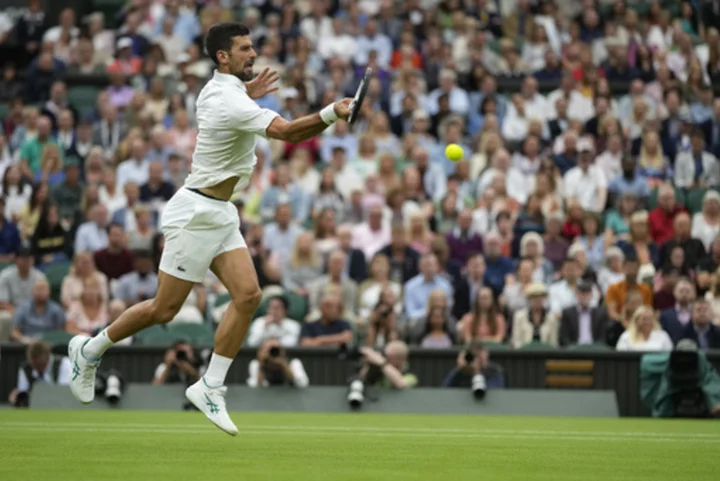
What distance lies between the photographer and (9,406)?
15.3 m

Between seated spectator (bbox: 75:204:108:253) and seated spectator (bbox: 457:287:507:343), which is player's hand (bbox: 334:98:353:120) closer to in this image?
seated spectator (bbox: 457:287:507:343)

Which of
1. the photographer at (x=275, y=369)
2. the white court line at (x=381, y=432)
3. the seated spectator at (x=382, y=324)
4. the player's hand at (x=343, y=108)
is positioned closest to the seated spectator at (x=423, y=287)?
the seated spectator at (x=382, y=324)

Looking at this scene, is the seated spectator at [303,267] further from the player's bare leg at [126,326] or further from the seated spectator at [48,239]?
the player's bare leg at [126,326]

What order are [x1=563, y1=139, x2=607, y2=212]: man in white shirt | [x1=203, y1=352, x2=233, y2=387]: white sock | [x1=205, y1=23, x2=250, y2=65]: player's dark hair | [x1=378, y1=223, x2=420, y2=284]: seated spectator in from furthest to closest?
1. [x1=563, y1=139, x2=607, y2=212]: man in white shirt
2. [x1=378, y1=223, x2=420, y2=284]: seated spectator
3. [x1=205, y1=23, x2=250, y2=65]: player's dark hair
4. [x1=203, y1=352, x2=233, y2=387]: white sock

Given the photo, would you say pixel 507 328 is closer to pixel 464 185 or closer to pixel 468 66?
pixel 464 185

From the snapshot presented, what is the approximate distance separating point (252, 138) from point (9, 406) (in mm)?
7268

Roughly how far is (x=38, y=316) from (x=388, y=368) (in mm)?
4538

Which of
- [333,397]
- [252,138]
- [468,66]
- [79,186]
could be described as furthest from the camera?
[468,66]

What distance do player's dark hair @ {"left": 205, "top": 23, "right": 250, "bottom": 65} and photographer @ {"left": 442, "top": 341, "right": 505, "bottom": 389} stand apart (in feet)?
21.1

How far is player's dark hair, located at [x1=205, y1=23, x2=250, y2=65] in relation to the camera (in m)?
9.12

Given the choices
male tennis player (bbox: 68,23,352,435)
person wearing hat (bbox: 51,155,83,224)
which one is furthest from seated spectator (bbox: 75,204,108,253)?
male tennis player (bbox: 68,23,352,435)

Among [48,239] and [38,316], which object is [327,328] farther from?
[48,239]

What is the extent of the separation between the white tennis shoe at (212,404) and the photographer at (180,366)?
228 inches

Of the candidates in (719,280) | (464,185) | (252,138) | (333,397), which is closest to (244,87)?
(252,138)
